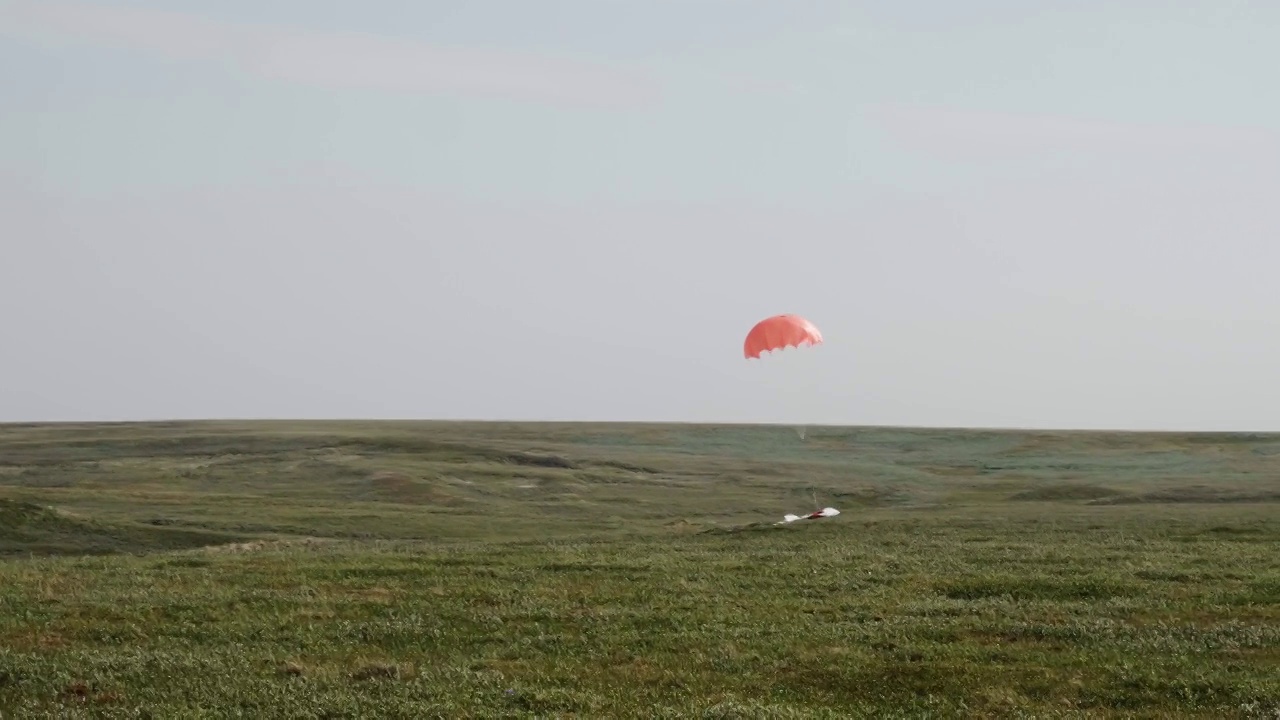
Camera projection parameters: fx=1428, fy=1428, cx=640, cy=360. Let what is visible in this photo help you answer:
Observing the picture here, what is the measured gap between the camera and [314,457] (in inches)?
3438

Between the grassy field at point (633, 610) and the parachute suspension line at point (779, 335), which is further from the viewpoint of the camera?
the parachute suspension line at point (779, 335)

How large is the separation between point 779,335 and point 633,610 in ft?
82.1

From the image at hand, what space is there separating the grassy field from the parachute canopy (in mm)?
6465

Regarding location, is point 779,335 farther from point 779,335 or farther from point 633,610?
point 633,610

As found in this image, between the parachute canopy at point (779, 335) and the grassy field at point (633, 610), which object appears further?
the parachute canopy at point (779, 335)

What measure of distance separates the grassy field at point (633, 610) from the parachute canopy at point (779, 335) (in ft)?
21.2

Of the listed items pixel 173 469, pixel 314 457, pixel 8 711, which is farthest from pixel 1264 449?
pixel 8 711

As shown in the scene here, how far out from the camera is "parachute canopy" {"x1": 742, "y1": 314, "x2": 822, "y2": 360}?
4975 cm

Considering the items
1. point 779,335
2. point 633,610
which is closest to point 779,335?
point 779,335

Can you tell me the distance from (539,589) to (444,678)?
918cm

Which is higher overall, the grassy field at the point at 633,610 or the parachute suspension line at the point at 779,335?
the parachute suspension line at the point at 779,335

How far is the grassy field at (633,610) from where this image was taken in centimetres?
1873

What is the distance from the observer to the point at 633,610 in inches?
1030

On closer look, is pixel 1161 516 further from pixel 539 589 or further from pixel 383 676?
pixel 383 676
